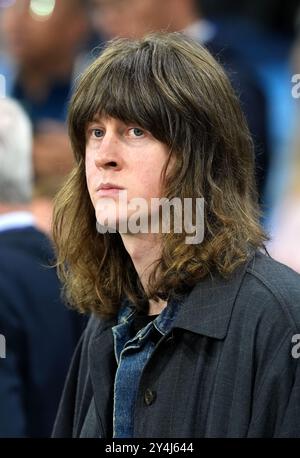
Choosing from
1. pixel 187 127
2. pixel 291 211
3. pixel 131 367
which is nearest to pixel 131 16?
pixel 291 211

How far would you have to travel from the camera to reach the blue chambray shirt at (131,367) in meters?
2.16

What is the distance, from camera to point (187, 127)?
212cm

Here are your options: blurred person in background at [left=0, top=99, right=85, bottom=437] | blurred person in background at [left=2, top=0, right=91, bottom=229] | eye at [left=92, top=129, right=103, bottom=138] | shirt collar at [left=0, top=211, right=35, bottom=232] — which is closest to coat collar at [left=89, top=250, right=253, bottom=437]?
eye at [left=92, top=129, right=103, bottom=138]

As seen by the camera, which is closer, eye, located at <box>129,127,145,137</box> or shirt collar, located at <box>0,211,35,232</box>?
eye, located at <box>129,127,145,137</box>

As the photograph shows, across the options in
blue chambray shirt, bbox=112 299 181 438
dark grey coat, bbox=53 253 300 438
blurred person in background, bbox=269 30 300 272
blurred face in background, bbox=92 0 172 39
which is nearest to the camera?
dark grey coat, bbox=53 253 300 438

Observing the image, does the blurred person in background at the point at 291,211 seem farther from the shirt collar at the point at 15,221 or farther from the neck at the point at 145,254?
the neck at the point at 145,254

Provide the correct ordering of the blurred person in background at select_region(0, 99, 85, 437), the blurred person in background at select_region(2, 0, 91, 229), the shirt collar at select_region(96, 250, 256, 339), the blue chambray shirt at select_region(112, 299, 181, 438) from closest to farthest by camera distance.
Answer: the shirt collar at select_region(96, 250, 256, 339), the blue chambray shirt at select_region(112, 299, 181, 438), the blurred person in background at select_region(0, 99, 85, 437), the blurred person in background at select_region(2, 0, 91, 229)

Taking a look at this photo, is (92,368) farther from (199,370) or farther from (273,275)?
(273,275)

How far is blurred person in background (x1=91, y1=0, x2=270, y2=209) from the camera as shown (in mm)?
4205

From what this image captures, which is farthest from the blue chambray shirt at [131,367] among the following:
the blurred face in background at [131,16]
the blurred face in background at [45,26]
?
the blurred face in background at [45,26]

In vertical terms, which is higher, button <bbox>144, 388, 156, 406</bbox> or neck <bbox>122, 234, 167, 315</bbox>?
neck <bbox>122, 234, 167, 315</bbox>

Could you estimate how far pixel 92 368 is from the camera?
2.31m

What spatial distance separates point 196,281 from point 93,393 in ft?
1.44

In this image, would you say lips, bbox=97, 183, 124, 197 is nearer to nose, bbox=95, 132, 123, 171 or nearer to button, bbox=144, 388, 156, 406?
nose, bbox=95, 132, 123, 171
